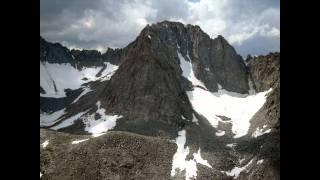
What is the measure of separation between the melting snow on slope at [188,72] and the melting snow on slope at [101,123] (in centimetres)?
3642

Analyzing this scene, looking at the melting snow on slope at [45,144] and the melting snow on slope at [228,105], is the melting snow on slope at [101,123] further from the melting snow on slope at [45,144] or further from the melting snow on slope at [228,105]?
the melting snow on slope at [228,105]

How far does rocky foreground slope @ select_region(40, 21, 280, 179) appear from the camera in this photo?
74.1 m

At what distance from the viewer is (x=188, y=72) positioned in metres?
144

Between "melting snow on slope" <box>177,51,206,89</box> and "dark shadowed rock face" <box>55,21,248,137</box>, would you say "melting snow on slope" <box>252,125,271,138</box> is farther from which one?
"melting snow on slope" <box>177,51,206,89</box>

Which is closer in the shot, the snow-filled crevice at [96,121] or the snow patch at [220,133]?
the snow patch at [220,133]

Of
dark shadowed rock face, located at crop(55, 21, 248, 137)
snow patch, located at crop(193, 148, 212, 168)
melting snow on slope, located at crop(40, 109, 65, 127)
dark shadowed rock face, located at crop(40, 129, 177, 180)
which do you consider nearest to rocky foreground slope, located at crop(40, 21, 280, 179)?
dark shadowed rock face, located at crop(40, 129, 177, 180)

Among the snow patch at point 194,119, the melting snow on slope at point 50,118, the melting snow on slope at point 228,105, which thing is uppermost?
the melting snow on slope at point 228,105

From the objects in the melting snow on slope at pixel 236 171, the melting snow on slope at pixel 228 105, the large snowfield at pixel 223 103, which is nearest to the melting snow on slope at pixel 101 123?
the large snowfield at pixel 223 103

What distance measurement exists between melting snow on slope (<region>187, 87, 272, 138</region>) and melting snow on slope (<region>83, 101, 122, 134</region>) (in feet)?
80.1

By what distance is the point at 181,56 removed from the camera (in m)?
149

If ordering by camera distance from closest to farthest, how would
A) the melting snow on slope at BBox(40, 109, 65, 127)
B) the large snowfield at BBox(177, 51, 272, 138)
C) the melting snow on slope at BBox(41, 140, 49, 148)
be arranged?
1. the melting snow on slope at BBox(41, 140, 49, 148)
2. the large snowfield at BBox(177, 51, 272, 138)
3. the melting snow on slope at BBox(40, 109, 65, 127)

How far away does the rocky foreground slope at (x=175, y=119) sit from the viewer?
243 ft

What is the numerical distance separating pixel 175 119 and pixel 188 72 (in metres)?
46.4
